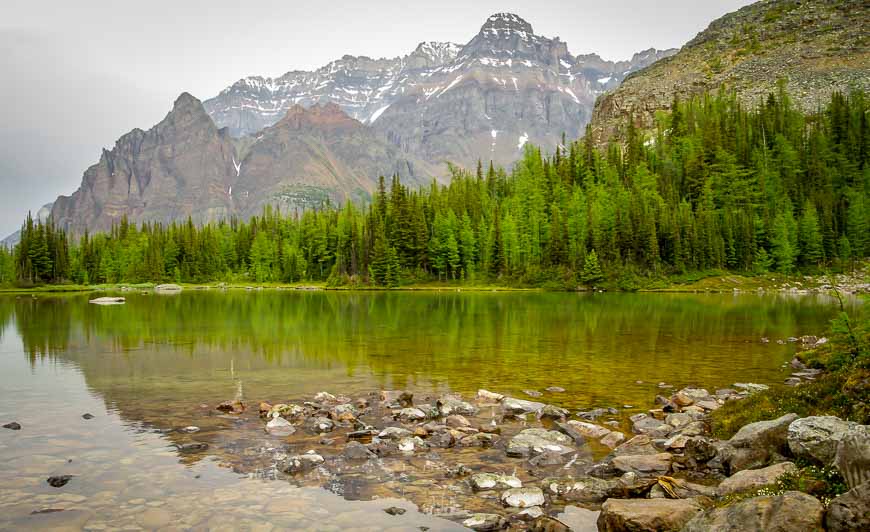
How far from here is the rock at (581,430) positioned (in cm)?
1722

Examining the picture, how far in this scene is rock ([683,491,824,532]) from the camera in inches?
297

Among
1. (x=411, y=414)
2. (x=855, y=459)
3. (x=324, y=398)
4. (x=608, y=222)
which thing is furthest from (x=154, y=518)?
(x=608, y=222)

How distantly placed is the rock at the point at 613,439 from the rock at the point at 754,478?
495cm

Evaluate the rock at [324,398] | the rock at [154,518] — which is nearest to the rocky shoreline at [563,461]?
the rock at [324,398]

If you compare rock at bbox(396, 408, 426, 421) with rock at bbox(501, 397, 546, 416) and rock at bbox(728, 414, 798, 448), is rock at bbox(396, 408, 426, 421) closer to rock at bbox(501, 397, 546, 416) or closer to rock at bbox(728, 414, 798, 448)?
rock at bbox(501, 397, 546, 416)

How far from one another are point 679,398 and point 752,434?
7.98 m

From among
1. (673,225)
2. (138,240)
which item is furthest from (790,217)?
(138,240)

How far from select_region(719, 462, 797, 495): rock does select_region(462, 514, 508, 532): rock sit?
4615 mm

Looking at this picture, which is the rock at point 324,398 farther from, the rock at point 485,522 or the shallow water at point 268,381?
the rock at point 485,522

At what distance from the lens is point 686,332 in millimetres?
44219

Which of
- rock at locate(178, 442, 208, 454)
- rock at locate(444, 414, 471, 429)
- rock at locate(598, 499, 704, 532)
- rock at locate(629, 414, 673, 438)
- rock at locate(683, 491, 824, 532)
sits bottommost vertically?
rock at locate(629, 414, 673, 438)

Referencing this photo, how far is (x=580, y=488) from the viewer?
41.5ft

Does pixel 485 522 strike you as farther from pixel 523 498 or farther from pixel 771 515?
pixel 771 515

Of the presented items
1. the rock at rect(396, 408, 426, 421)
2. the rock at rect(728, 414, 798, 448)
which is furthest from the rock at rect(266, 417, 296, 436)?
the rock at rect(728, 414, 798, 448)
